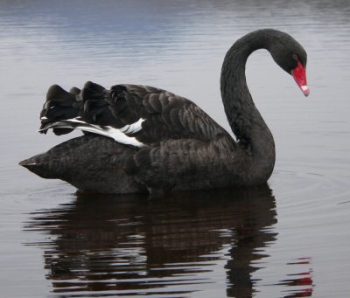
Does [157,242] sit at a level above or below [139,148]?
below

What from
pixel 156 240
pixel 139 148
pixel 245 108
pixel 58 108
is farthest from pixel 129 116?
pixel 156 240

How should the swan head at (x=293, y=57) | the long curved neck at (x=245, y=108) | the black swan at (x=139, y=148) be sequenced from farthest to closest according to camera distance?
the swan head at (x=293, y=57)
the long curved neck at (x=245, y=108)
the black swan at (x=139, y=148)

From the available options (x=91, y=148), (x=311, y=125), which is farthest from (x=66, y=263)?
(x=311, y=125)

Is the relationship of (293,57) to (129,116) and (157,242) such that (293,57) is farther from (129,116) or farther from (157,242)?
(157,242)

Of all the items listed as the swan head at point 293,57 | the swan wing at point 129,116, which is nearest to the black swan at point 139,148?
the swan wing at point 129,116

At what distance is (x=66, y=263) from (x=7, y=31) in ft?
50.7

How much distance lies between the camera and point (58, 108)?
23.0 feet

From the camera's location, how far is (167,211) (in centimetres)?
657

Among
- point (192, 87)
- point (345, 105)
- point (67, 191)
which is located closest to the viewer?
point (67, 191)

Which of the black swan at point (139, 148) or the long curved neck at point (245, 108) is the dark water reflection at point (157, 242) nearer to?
the black swan at point (139, 148)

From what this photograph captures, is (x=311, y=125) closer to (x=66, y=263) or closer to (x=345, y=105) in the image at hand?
(x=345, y=105)

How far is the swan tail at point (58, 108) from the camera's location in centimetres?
697

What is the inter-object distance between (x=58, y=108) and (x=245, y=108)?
1.18 m

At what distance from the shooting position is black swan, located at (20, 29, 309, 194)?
22.7ft
